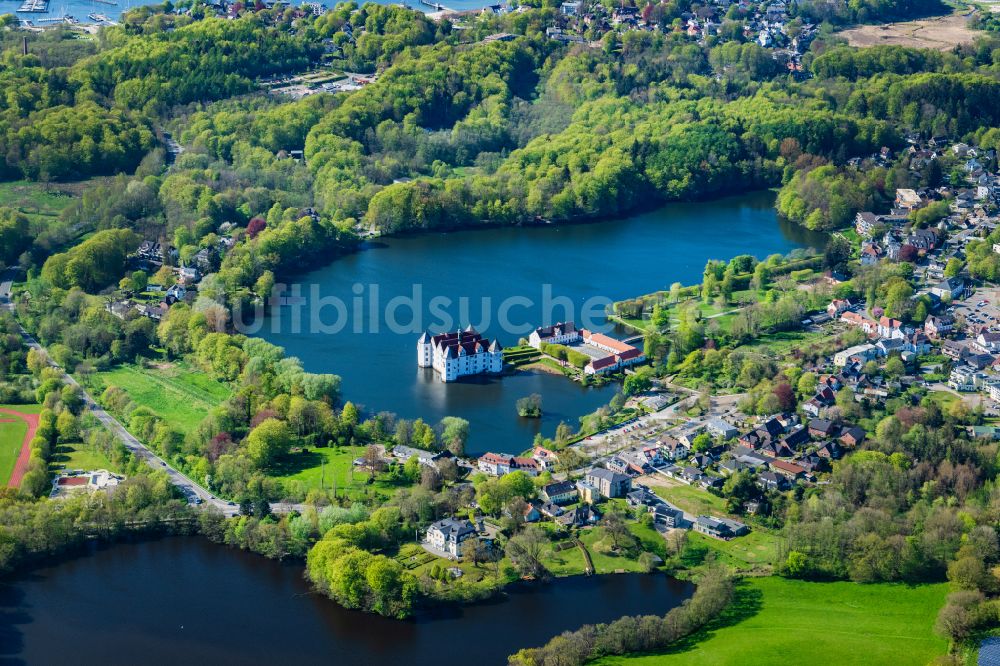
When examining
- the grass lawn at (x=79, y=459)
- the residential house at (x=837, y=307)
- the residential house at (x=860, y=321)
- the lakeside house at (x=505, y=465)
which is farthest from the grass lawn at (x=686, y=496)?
the residential house at (x=837, y=307)

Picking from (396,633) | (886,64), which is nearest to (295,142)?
(886,64)

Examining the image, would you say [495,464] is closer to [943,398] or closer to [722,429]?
[722,429]

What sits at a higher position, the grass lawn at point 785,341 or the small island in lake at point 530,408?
the grass lawn at point 785,341

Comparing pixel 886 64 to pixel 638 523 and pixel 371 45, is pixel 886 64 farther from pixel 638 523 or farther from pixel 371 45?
pixel 638 523

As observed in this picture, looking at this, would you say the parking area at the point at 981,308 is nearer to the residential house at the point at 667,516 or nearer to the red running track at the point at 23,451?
the residential house at the point at 667,516

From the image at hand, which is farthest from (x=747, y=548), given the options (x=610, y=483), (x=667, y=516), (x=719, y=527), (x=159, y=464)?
(x=159, y=464)

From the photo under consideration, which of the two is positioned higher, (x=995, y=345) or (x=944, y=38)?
(x=944, y=38)
